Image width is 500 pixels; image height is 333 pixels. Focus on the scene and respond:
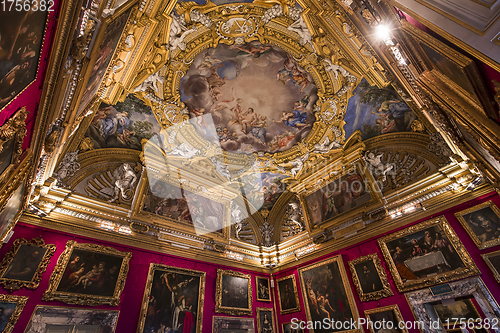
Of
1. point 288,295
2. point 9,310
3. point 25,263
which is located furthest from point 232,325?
point 25,263

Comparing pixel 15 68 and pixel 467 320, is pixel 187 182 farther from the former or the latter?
pixel 467 320

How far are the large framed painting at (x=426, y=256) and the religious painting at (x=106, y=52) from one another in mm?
10301

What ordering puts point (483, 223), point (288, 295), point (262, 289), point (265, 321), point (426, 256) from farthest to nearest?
1. point (262, 289)
2. point (288, 295)
3. point (265, 321)
4. point (426, 256)
5. point (483, 223)

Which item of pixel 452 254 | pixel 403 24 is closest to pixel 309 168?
pixel 452 254

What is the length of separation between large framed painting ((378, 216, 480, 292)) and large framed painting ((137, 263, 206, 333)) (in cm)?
728

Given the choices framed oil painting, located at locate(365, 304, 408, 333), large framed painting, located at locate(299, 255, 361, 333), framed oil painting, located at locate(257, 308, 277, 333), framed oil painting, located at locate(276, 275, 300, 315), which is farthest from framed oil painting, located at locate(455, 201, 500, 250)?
framed oil painting, located at locate(257, 308, 277, 333)

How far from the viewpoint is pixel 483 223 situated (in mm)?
7000

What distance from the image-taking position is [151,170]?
10.9m

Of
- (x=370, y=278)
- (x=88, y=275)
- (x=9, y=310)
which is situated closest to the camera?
(x=9, y=310)

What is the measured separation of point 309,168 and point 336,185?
173 cm

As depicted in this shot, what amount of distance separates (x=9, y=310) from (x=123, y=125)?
6.68 m

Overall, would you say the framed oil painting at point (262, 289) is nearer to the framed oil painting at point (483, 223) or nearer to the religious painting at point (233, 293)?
the religious painting at point (233, 293)

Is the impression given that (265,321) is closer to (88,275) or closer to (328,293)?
(328,293)

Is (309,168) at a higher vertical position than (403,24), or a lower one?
higher
